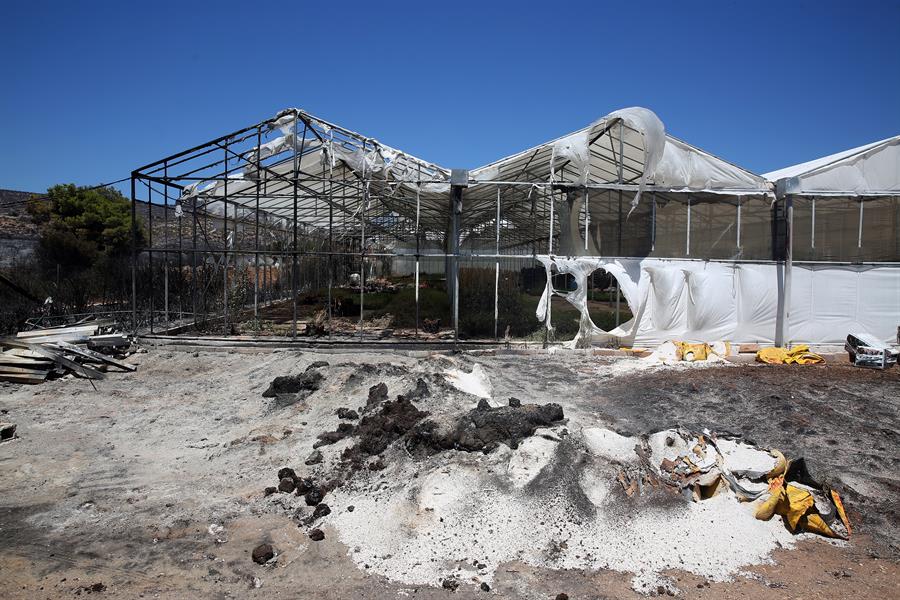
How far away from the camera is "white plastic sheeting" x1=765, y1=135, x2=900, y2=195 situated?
1438 centimetres

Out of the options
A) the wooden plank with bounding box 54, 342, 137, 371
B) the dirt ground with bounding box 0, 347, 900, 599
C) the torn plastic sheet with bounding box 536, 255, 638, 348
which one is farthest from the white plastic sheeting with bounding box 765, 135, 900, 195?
the wooden plank with bounding box 54, 342, 137, 371

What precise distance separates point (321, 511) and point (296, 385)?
423 cm

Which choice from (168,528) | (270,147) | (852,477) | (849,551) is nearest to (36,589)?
(168,528)

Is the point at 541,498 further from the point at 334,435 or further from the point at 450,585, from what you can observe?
the point at 334,435

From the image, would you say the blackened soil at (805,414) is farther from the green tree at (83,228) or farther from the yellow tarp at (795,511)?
the green tree at (83,228)

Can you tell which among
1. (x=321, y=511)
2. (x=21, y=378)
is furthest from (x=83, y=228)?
(x=321, y=511)

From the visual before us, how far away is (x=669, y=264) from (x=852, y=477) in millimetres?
8529

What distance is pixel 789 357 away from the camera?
496 inches

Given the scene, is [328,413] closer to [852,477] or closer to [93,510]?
[93,510]

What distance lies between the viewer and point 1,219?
37.0 meters

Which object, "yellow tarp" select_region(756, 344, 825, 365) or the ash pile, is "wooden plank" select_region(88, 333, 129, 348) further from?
"yellow tarp" select_region(756, 344, 825, 365)

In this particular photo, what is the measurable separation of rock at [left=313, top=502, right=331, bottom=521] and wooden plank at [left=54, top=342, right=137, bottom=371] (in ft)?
26.5

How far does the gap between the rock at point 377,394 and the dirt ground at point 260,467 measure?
1.24 feet

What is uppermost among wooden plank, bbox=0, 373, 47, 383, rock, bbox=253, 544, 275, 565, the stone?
wooden plank, bbox=0, 373, 47, 383
